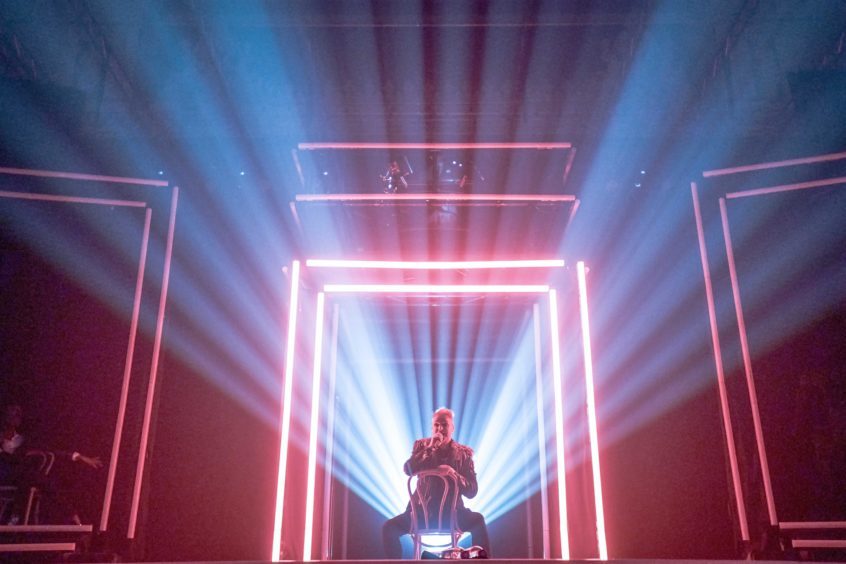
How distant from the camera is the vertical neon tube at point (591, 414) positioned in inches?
150

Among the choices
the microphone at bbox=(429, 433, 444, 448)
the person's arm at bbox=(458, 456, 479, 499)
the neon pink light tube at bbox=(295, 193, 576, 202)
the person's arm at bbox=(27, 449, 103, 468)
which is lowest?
the person's arm at bbox=(458, 456, 479, 499)

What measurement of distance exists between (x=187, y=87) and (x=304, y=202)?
1007 millimetres

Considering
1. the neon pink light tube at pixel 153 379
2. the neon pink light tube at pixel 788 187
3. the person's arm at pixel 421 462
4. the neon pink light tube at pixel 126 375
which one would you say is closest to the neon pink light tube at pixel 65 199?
the neon pink light tube at pixel 126 375

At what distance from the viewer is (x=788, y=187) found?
A: 3648mm

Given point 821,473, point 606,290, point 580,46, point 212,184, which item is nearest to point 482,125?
point 580,46

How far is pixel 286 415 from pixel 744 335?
2758 mm

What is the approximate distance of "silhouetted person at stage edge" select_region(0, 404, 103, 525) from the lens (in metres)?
3.50

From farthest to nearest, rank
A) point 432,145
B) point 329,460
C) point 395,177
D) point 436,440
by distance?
point 329,460 < point 436,440 < point 395,177 < point 432,145

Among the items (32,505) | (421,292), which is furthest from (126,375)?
(421,292)

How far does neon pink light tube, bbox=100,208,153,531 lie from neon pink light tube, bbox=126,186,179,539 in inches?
4.7

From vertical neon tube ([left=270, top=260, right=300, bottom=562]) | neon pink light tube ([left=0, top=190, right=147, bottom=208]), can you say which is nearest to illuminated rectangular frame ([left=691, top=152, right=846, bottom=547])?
vertical neon tube ([left=270, top=260, right=300, bottom=562])

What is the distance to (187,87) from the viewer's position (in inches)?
152

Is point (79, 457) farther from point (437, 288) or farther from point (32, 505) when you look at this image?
point (437, 288)

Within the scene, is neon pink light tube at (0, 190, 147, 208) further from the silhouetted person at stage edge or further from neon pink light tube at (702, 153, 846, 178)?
neon pink light tube at (702, 153, 846, 178)
